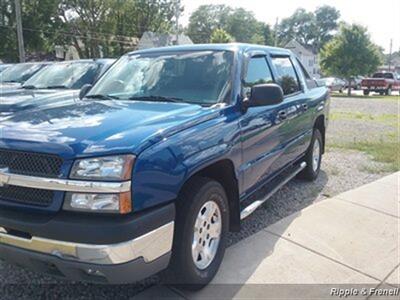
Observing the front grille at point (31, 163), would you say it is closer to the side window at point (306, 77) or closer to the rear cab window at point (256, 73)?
the rear cab window at point (256, 73)

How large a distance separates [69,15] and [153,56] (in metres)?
42.4

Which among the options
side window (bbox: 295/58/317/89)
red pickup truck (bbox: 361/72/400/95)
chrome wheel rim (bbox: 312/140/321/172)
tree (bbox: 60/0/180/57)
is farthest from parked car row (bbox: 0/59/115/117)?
tree (bbox: 60/0/180/57)

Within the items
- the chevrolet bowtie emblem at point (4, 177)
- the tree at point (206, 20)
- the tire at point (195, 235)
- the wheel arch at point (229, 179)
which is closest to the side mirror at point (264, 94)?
the wheel arch at point (229, 179)

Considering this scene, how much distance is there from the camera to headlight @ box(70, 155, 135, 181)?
2332 millimetres

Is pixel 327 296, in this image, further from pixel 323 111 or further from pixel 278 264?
pixel 323 111

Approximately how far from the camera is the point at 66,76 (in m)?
8.32

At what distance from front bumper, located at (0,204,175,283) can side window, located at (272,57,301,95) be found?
9.02 feet

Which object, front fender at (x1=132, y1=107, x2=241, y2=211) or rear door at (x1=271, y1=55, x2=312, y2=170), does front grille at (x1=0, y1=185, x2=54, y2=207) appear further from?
rear door at (x1=271, y1=55, x2=312, y2=170)

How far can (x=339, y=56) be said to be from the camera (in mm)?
33375

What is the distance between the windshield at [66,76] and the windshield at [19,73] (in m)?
2.08

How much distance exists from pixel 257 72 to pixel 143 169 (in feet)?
7.18

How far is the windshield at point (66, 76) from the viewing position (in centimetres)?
801

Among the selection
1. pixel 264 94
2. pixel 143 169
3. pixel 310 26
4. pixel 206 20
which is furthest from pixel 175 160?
pixel 310 26

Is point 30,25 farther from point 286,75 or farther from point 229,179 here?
point 229,179
